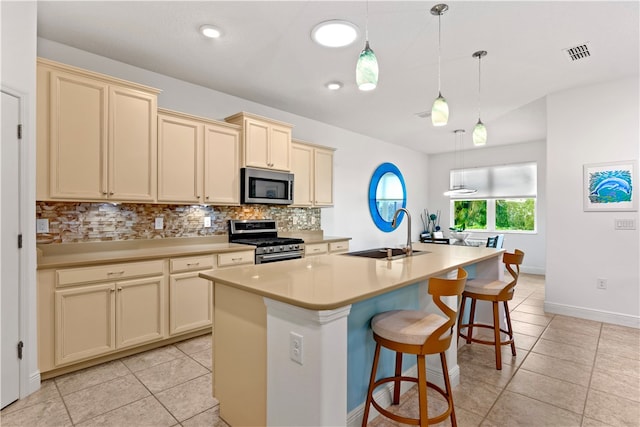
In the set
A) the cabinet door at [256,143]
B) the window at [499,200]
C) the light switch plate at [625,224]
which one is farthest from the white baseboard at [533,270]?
the cabinet door at [256,143]

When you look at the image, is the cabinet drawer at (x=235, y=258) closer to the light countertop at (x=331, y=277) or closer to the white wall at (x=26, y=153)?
the light countertop at (x=331, y=277)

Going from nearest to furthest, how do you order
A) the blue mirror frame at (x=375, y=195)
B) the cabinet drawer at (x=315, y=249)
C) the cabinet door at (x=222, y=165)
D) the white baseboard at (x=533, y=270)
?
the cabinet door at (x=222, y=165), the cabinet drawer at (x=315, y=249), the blue mirror frame at (x=375, y=195), the white baseboard at (x=533, y=270)

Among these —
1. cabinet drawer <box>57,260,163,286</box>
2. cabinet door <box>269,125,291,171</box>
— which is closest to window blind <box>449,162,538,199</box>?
cabinet door <box>269,125,291,171</box>

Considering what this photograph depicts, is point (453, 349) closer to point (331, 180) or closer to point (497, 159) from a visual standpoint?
point (331, 180)

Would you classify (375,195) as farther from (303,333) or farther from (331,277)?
(303,333)

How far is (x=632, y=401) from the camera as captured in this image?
2146 mm

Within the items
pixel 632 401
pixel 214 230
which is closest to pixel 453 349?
pixel 632 401

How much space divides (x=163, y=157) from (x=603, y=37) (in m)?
4.13

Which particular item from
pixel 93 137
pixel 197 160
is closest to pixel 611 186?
pixel 197 160

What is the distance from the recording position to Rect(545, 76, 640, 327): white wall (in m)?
3.62

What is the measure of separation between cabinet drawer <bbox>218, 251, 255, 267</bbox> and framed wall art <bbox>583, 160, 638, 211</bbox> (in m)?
4.04

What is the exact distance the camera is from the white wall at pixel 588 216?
3615 mm

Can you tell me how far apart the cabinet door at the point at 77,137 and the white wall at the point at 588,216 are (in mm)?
5022

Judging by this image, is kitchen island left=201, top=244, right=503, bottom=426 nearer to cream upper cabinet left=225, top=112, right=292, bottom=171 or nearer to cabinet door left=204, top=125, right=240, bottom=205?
cabinet door left=204, top=125, right=240, bottom=205
